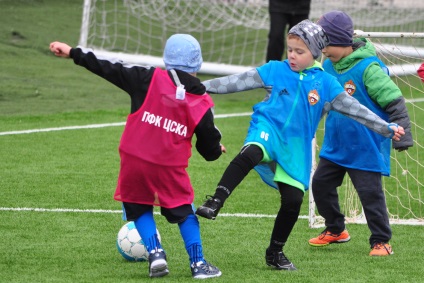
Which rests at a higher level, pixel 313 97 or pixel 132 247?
pixel 313 97

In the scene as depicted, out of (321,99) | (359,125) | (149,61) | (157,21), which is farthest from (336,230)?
(157,21)

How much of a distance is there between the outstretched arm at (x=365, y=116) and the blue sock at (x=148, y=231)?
1210 mm

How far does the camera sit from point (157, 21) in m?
16.0

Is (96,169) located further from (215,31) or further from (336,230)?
(215,31)

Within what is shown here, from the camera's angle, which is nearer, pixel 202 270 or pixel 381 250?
pixel 202 270

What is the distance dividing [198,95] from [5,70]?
26.2 ft

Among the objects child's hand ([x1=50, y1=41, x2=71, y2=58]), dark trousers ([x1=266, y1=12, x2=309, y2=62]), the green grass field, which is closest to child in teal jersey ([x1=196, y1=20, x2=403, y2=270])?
the green grass field

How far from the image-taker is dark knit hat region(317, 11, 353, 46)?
573 centimetres

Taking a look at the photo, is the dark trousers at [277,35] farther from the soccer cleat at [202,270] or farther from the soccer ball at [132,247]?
the soccer cleat at [202,270]

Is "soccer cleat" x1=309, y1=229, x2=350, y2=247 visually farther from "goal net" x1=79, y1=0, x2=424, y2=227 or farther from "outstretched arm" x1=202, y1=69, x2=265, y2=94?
"goal net" x1=79, y1=0, x2=424, y2=227

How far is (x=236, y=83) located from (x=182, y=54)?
0.45m

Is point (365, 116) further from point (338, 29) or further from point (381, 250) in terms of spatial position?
point (381, 250)

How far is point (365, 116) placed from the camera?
17.1 feet

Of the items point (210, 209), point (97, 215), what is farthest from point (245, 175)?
point (97, 215)
